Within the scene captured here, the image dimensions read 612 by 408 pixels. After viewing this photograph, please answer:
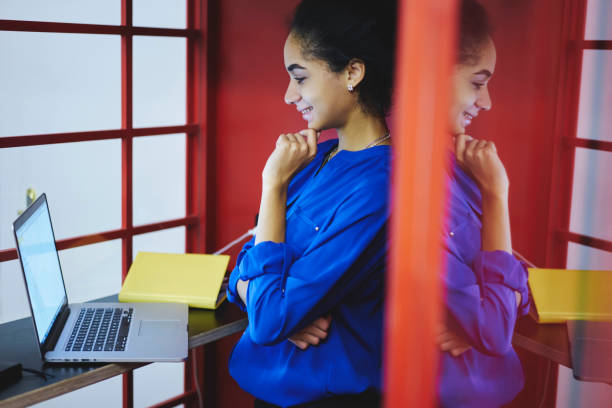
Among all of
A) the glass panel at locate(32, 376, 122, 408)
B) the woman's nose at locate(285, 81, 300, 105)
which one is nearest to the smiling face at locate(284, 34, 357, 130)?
the woman's nose at locate(285, 81, 300, 105)

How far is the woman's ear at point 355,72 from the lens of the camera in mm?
1496

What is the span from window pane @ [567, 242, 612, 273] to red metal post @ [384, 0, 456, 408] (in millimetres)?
358

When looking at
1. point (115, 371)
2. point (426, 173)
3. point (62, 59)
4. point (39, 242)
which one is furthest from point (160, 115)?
point (426, 173)

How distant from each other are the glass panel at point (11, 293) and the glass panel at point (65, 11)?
0.72 m

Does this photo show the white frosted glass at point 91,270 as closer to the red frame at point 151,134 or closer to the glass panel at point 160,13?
the red frame at point 151,134

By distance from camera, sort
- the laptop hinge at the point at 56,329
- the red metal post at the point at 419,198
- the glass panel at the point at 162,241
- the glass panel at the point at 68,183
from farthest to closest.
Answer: the glass panel at the point at 162,241 → the glass panel at the point at 68,183 → the laptop hinge at the point at 56,329 → the red metal post at the point at 419,198

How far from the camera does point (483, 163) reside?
1.12 meters

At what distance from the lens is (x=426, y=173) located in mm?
644

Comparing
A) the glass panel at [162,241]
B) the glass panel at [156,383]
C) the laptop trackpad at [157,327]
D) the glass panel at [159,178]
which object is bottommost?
the glass panel at [156,383]

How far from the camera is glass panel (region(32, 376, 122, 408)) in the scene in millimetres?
2553

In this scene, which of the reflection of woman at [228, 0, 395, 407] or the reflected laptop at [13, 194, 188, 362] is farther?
the reflected laptop at [13, 194, 188, 362]

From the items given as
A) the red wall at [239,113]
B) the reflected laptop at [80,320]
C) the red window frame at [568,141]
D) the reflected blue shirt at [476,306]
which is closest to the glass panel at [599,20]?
the red window frame at [568,141]

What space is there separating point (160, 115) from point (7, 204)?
652mm

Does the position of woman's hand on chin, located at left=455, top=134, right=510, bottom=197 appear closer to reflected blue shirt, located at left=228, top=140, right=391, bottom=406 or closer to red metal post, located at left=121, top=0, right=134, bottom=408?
reflected blue shirt, located at left=228, top=140, right=391, bottom=406
